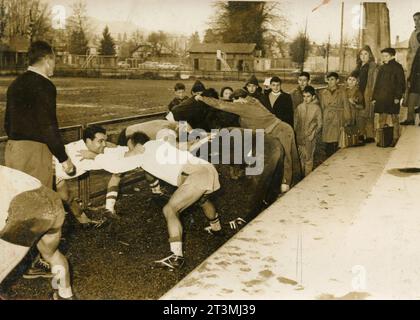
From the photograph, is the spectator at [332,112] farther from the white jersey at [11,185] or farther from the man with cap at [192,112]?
the white jersey at [11,185]

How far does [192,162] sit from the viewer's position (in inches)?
121

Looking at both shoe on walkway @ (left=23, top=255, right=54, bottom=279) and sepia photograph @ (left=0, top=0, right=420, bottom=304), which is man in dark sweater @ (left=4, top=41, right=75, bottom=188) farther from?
shoe on walkway @ (left=23, top=255, right=54, bottom=279)

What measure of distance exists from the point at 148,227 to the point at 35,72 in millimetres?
1165

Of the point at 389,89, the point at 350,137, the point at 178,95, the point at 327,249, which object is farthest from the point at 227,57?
the point at 389,89

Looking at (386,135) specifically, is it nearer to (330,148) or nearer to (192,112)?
(330,148)

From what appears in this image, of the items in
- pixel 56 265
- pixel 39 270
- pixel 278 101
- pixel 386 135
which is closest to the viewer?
pixel 56 265

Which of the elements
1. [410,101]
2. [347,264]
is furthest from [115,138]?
[410,101]

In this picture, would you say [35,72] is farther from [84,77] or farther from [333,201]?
[333,201]

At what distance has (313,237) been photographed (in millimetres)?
2914

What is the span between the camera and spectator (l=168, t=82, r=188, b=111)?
3.30 metres

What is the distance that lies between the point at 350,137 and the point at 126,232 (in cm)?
242

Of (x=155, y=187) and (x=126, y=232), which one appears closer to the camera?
(x=126, y=232)

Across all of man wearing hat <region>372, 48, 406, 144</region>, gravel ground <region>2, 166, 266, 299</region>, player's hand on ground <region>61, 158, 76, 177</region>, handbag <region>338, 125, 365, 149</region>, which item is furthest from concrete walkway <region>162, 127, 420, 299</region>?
player's hand on ground <region>61, 158, 76, 177</region>

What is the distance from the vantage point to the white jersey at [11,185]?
2.62 m
